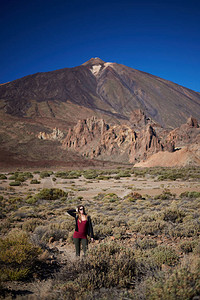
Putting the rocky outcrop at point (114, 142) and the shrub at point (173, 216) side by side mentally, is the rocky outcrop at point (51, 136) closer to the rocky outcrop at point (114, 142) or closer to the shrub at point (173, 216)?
the rocky outcrop at point (114, 142)

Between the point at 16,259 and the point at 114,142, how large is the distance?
74.4 meters

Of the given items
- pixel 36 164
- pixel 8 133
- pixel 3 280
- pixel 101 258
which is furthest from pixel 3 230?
pixel 8 133

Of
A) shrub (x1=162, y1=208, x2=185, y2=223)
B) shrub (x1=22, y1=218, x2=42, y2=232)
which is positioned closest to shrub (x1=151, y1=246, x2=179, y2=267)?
shrub (x1=162, y1=208, x2=185, y2=223)

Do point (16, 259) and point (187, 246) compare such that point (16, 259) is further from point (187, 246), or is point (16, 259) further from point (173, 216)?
point (173, 216)

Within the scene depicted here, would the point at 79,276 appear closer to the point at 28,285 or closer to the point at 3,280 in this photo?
the point at 28,285

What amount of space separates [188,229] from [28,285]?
539 cm

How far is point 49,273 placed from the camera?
475cm

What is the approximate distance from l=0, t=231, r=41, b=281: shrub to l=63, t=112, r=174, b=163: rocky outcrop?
61.4 meters

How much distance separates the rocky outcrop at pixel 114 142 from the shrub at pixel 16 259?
61.4 m

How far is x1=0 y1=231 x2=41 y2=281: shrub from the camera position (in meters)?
4.21

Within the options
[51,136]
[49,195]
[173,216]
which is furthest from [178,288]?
[51,136]

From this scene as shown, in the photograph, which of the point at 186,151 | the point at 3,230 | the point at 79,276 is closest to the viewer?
the point at 79,276

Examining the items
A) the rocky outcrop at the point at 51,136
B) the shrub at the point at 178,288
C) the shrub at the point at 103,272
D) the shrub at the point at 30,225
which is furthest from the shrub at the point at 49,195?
the rocky outcrop at the point at 51,136

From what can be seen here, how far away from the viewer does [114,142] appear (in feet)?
257
